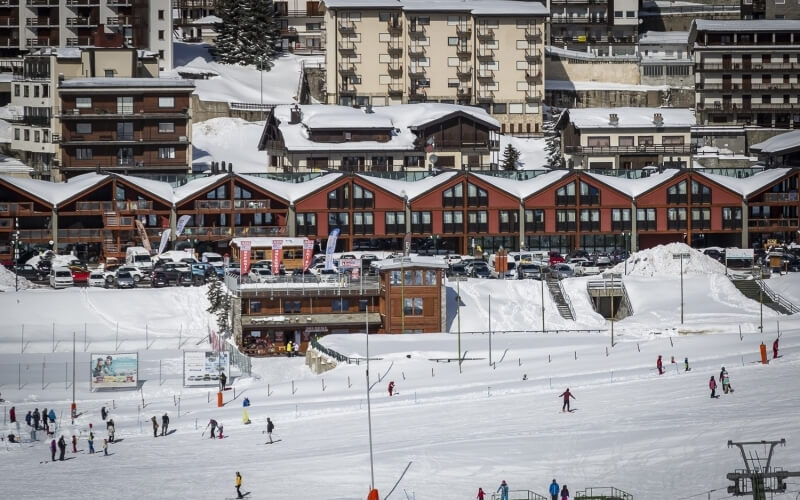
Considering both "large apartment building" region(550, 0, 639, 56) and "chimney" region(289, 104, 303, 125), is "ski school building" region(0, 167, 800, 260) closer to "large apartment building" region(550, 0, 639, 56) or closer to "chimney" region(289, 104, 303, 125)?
"chimney" region(289, 104, 303, 125)

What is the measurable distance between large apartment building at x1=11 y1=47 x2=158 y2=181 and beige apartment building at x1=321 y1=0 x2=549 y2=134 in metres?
16.3

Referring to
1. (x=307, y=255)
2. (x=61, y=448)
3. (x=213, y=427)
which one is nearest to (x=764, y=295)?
(x=307, y=255)

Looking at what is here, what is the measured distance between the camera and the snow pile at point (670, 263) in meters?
92.9

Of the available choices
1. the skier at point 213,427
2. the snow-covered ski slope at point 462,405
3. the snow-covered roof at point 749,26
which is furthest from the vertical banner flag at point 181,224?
the snow-covered roof at point 749,26

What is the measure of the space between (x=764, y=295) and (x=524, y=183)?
2223cm

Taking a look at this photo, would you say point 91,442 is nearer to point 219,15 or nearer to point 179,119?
point 179,119

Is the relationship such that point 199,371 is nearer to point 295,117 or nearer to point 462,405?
point 462,405

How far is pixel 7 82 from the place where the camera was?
134 m

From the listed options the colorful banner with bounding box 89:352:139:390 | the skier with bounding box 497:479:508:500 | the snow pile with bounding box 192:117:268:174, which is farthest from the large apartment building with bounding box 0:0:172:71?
the skier with bounding box 497:479:508:500

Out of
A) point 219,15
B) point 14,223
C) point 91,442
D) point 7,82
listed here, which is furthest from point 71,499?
point 219,15

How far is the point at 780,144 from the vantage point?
402 ft

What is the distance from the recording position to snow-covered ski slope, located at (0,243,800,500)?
58.4m

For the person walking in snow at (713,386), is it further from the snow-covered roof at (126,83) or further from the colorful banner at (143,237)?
the snow-covered roof at (126,83)

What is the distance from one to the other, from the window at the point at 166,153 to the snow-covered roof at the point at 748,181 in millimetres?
34018
